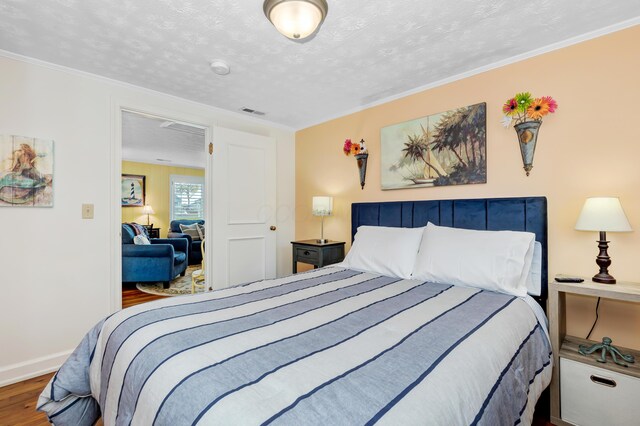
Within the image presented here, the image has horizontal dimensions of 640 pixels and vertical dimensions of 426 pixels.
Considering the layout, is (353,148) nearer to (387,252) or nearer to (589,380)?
(387,252)

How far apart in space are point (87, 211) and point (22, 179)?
45cm

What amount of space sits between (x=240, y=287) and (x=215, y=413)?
3.97 ft

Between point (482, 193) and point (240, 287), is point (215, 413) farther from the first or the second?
point (482, 193)

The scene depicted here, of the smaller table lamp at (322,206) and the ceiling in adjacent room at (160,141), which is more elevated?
the ceiling in adjacent room at (160,141)

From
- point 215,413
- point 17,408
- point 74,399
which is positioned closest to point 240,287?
point 74,399

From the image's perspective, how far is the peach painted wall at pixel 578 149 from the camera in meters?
1.82

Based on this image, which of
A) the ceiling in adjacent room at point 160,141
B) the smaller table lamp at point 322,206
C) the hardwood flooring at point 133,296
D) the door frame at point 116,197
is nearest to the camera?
the door frame at point 116,197

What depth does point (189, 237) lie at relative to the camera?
6461mm

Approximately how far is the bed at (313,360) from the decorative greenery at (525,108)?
130cm

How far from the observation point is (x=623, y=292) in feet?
5.09

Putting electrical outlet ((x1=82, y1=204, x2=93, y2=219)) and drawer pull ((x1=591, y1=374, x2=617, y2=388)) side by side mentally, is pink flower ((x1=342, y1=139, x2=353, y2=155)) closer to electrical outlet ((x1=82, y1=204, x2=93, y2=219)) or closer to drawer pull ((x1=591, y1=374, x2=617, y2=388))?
electrical outlet ((x1=82, y1=204, x2=93, y2=219))

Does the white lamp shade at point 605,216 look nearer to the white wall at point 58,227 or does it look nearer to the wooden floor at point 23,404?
the wooden floor at point 23,404

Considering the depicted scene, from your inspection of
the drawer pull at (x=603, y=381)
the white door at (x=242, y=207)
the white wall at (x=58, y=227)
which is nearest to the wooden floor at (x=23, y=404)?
the white wall at (x=58, y=227)

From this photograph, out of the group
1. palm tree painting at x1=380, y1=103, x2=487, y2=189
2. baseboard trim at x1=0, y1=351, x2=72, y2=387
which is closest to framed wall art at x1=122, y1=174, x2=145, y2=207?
baseboard trim at x1=0, y1=351, x2=72, y2=387
